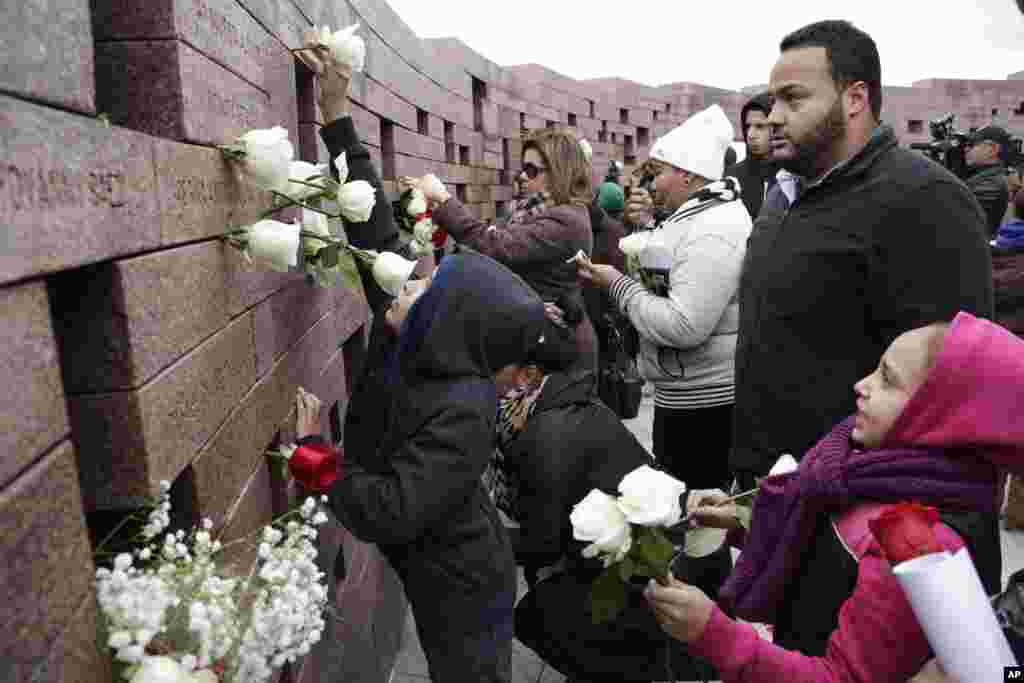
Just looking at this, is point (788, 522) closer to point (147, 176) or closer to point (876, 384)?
point (876, 384)

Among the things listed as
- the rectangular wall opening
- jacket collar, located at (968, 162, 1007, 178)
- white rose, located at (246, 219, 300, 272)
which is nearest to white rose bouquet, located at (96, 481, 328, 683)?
white rose, located at (246, 219, 300, 272)

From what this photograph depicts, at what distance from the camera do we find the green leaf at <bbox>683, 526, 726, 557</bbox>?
1.85 metres

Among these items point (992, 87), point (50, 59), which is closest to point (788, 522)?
point (50, 59)

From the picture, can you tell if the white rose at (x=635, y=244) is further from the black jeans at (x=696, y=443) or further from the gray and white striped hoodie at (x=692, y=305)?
the black jeans at (x=696, y=443)

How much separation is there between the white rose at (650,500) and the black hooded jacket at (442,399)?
0.38m

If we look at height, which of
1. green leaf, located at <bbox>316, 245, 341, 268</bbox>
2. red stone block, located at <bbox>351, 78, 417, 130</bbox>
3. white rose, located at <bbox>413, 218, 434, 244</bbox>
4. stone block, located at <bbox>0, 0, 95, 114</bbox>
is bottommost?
green leaf, located at <bbox>316, 245, 341, 268</bbox>

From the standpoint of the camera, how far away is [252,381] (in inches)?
66.5

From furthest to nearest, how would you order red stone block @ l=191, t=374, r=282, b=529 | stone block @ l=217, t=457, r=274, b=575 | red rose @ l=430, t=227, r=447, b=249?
red rose @ l=430, t=227, r=447, b=249 < stone block @ l=217, t=457, r=274, b=575 < red stone block @ l=191, t=374, r=282, b=529

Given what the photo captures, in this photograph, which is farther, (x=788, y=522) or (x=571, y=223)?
(x=571, y=223)

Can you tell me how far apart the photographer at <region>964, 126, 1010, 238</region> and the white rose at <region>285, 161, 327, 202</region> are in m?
6.22

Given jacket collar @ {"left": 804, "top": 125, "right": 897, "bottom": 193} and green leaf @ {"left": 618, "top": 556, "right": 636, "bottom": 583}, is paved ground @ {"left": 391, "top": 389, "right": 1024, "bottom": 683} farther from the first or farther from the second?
jacket collar @ {"left": 804, "top": 125, "right": 897, "bottom": 193}

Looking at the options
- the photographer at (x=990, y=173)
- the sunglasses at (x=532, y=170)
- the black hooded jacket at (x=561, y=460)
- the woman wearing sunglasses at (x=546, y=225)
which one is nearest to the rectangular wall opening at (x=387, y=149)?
the woman wearing sunglasses at (x=546, y=225)

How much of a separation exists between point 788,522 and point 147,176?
1.35 meters

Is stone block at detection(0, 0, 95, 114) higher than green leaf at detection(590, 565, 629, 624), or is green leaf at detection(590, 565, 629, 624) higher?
stone block at detection(0, 0, 95, 114)
